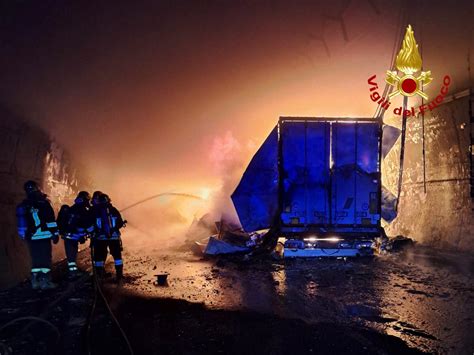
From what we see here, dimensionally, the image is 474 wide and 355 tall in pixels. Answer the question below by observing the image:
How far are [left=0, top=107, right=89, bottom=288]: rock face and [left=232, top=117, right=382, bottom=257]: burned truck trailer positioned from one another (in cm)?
466

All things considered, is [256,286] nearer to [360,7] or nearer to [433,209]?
[433,209]

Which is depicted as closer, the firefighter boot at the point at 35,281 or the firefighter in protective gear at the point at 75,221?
the firefighter boot at the point at 35,281

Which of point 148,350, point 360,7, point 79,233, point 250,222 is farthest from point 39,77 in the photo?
point 360,7

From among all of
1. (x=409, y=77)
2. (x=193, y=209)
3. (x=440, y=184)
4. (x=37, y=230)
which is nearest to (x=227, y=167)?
(x=193, y=209)

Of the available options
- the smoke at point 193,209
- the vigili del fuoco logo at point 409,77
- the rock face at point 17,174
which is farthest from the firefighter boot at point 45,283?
the vigili del fuoco logo at point 409,77

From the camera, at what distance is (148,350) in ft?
11.6

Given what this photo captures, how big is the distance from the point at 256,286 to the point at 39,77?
8024mm

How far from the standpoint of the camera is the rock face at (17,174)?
23.0 ft

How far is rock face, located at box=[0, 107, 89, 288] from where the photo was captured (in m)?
7.01

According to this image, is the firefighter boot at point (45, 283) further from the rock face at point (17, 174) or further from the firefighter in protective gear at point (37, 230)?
the rock face at point (17, 174)

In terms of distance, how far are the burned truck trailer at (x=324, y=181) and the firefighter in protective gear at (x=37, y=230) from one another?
3.73 meters

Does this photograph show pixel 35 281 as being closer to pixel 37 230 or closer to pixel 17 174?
pixel 37 230

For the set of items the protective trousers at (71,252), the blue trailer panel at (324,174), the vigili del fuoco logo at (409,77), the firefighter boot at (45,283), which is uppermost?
the vigili del fuoco logo at (409,77)

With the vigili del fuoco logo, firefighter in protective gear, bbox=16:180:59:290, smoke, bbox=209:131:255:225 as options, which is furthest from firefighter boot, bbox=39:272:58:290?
the vigili del fuoco logo
